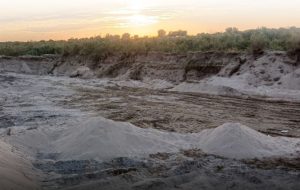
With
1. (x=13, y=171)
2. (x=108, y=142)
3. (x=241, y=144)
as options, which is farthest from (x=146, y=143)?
(x=13, y=171)

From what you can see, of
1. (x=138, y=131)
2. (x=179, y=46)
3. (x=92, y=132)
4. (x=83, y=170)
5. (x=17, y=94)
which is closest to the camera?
(x=83, y=170)

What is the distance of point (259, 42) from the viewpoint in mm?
21312

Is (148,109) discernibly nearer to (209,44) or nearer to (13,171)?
(13,171)

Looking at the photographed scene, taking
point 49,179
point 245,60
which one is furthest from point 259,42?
point 49,179

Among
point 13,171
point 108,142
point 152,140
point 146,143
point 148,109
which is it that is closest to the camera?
point 13,171

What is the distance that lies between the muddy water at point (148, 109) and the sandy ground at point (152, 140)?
2cm

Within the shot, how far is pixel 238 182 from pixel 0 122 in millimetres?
6830

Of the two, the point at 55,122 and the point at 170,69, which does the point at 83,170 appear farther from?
the point at 170,69

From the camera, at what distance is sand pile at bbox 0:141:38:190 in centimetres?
675

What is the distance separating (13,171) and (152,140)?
2.75 metres

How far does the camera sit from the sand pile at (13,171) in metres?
6.75

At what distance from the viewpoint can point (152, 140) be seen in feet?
30.9

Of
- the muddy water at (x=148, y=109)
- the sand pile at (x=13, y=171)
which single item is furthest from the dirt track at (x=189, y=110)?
the sand pile at (x=13, y=171)

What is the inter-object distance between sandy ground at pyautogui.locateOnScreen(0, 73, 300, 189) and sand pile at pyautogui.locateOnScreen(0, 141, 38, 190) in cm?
18
